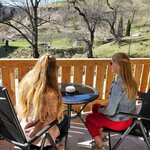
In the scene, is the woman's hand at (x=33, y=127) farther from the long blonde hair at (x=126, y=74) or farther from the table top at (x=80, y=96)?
the long blonde hair at (x=126, y=74)

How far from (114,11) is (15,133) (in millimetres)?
14882

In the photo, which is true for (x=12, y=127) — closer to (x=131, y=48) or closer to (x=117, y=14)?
(x=117, y=14)

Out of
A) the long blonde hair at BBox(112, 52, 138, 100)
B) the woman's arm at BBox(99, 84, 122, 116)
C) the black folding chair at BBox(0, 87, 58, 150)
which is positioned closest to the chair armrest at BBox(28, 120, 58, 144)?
the black folding chair at BBox(0, 87, 58, 150)

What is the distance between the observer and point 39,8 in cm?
1422

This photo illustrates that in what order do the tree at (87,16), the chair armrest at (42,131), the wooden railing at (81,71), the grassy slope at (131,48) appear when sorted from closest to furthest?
the chair armrest at (42,131) → the wooden railing at (81,71) → the tree at (87,16) → the grassy slope at (131,48)

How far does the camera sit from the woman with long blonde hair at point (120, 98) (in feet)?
8.48

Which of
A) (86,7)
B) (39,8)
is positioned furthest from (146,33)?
(39,8)

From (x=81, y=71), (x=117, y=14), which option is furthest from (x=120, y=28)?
(x=81, y=71)

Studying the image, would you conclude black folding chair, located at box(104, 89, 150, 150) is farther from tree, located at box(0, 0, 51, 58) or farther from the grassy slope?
the grassy slope

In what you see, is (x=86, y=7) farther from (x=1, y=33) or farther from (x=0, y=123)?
(x=0, y=123)

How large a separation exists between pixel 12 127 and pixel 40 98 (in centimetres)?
30

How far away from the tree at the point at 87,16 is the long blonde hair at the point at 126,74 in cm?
1193

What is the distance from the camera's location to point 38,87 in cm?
206

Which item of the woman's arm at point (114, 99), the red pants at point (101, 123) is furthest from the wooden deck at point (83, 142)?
the woman's arm at point (114, 99)
